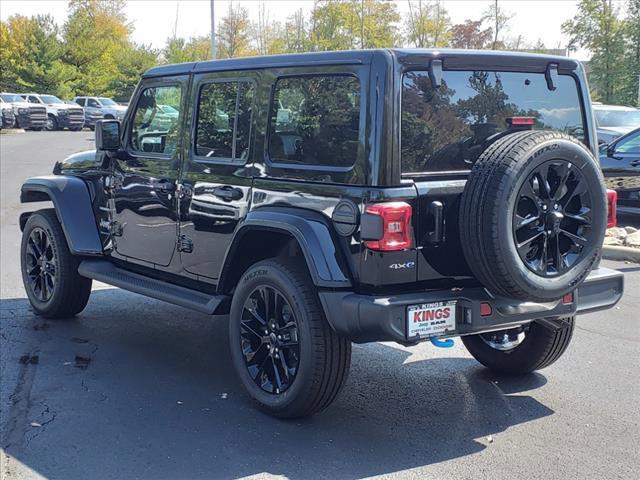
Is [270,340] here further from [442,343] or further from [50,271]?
[50,271]

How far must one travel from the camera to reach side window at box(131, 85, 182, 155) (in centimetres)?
556

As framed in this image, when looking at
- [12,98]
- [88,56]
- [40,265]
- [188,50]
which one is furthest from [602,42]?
[88,56]

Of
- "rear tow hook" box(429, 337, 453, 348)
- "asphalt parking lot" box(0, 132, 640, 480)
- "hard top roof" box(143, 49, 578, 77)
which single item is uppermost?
"hard top roof" box(143, 49, 578, 77)

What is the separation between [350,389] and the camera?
5.08 metres

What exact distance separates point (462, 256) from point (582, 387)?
1.51 metres

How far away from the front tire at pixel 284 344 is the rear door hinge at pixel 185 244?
2.31 ft

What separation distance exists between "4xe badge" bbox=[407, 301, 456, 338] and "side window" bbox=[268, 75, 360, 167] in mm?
824

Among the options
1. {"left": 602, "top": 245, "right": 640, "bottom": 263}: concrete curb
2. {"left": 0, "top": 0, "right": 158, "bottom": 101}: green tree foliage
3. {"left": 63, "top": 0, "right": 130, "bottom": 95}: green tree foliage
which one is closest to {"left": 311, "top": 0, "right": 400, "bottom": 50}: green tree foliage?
{"left": 0, "top": 0, "right": 158, "bottom": 101}: green tree foliage

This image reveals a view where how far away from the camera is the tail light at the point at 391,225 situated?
394 centimetres

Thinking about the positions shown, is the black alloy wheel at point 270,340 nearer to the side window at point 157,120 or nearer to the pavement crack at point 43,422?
the pavement crack at point 43,422

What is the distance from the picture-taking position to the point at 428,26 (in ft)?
120

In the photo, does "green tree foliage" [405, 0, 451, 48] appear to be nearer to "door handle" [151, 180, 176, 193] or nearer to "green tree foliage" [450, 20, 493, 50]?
"green tree foliage" [450, 20, 493, 50]

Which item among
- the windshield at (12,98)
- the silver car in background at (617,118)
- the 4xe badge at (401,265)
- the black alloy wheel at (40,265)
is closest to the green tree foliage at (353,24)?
the windshield at (12,98)

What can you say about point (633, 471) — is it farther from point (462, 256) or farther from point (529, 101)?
point (529, 101)
